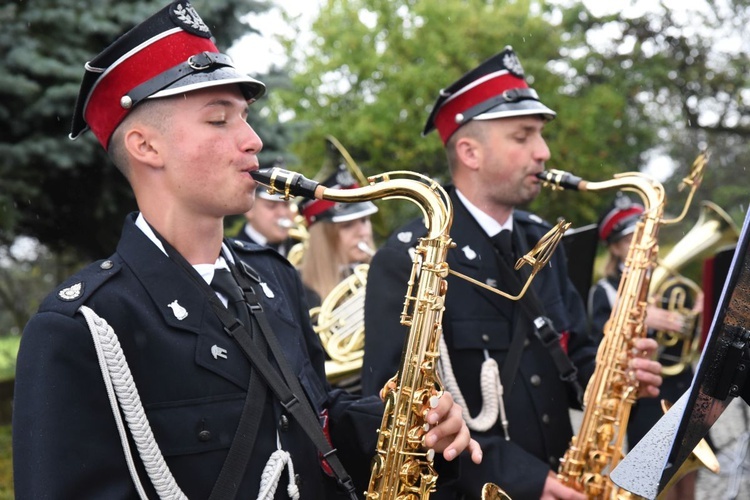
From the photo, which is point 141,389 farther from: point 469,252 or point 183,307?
point 469,252

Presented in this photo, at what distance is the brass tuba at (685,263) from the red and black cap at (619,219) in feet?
1.70

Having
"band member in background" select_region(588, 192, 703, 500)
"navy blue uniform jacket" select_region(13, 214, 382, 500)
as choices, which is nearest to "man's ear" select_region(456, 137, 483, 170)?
"navy blue uniform jacket" select_region(13, 214, 382, 500)

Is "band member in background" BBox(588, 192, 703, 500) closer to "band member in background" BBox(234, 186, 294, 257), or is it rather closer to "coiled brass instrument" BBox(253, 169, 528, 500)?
"band member in background" BBox(234, 186, 294, 257)

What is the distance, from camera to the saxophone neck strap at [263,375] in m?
2.58

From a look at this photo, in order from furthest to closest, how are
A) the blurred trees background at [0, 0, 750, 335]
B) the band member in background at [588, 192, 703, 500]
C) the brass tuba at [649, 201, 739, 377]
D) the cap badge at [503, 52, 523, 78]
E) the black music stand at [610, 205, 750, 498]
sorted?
1. the blurred trees background at [0, 0, 750, 335]
2. the brass tuba at [649, 201, 739, 377]
3. the band member in background at [588, 192, 703, 500]
4. the cap badge at [503, 52, 523, 78]
5. the black music stand at [610, 205, 750, 498]

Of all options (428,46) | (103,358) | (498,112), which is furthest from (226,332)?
(428,46)

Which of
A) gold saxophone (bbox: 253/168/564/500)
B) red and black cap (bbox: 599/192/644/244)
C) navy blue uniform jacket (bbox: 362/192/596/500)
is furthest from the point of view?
red and black cap (bbox: 599/192/644/244)

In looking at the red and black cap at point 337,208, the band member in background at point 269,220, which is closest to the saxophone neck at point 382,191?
the red and black cap at point 337,208

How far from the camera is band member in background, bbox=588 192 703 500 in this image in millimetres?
6836

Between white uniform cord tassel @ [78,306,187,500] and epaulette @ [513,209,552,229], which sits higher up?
epaulette @ [513,209,552,229]

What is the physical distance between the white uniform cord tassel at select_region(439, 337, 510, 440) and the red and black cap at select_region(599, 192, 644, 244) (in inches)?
180

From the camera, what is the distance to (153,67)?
9.15 feet

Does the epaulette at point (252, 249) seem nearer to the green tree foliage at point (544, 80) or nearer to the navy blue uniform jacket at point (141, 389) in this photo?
the navy blue uniform jacket at point (141, 389)

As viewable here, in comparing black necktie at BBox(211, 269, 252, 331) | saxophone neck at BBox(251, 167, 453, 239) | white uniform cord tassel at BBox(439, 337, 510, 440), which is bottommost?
white uniform cord tassel at BBox(439, 337, 510, 440)
